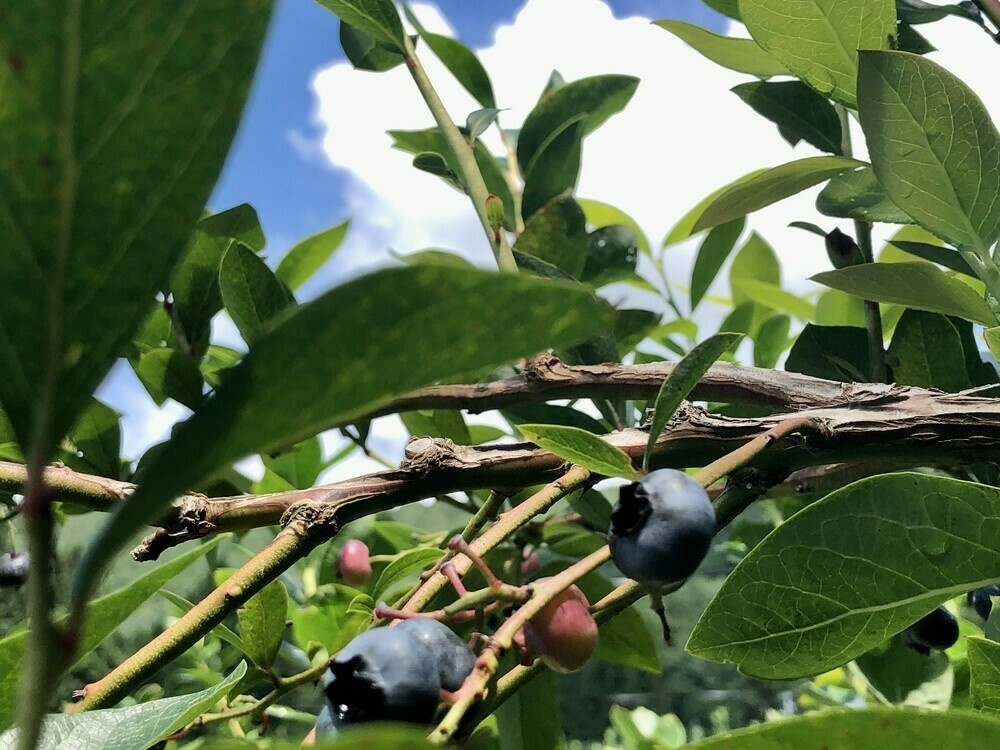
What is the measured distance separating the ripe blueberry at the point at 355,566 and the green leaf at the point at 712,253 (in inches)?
17.9

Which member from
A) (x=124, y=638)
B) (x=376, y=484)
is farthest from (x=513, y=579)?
(x=124, y=638)

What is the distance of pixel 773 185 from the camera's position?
512 millimetres

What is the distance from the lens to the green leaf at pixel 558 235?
0.57 m

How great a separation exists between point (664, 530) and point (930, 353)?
341 millimetres

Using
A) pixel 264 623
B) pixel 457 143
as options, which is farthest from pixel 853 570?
pixel 457 143

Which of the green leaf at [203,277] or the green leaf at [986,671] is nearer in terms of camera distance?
the green leaf at [986,671]

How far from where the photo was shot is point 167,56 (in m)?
0.15

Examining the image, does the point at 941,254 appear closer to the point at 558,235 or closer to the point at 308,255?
the point at 558,235

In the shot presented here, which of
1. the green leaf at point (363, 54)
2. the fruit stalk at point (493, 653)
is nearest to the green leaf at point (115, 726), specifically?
the fruit stalk at point (493, 653)

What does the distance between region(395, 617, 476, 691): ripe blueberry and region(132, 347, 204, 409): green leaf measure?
32 centimetres

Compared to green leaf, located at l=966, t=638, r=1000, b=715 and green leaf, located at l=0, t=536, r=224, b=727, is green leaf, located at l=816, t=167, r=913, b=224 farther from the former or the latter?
green leaf, located at l=0, t=536, r=224, b=727

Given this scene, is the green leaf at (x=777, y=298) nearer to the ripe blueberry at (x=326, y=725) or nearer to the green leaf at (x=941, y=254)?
the green leaf at (x=941, y=254)

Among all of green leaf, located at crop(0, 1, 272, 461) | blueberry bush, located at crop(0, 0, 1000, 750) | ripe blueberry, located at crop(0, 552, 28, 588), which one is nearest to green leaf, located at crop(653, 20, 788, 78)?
blueberry bush, located at crop(0, 0, 1000, 750)

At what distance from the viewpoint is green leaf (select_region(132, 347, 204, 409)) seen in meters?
0.53
